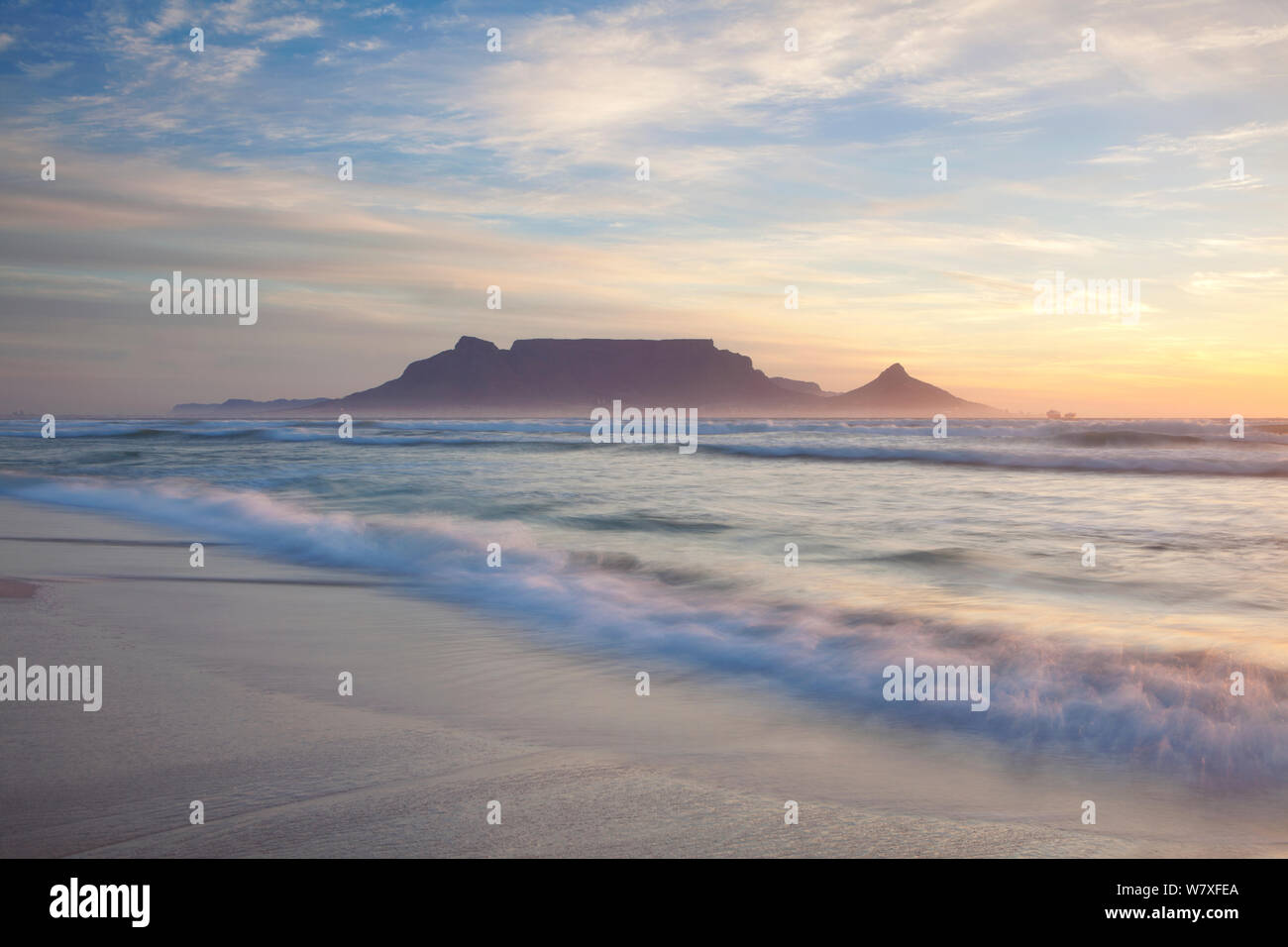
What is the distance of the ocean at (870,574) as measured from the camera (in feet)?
13.5

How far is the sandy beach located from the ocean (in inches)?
17.7

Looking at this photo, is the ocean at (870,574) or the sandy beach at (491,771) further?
the ocean at (870,574)

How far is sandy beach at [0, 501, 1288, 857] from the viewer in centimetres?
281

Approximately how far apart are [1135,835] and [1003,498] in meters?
12.9

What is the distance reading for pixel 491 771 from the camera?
3.39 m

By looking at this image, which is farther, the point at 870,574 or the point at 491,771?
the point at 870,574

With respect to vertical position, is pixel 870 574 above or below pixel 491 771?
above

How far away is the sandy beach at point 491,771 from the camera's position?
9.23 feet

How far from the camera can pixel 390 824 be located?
9.40 feet

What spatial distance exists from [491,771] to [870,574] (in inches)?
197

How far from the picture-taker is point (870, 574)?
24.8ft

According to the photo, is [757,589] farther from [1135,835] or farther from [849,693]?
[1135,835]

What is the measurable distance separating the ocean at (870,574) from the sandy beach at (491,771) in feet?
1.48
